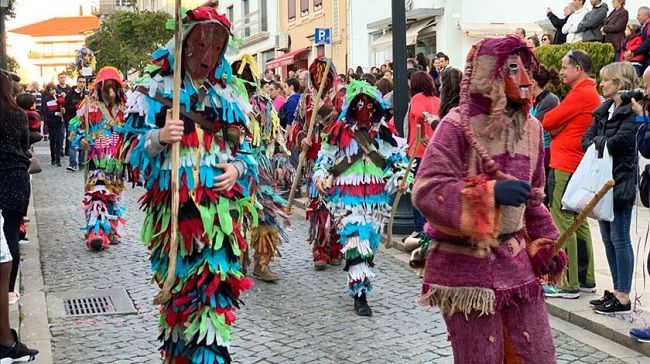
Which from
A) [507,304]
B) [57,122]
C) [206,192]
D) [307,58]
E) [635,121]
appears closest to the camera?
[507,304]

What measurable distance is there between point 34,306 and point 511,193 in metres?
5.01

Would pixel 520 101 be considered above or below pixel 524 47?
below

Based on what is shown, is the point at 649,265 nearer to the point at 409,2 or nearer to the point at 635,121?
the point at 635,121

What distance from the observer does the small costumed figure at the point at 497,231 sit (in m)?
3.39

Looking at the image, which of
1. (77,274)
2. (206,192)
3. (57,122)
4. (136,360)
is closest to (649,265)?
(206,192)

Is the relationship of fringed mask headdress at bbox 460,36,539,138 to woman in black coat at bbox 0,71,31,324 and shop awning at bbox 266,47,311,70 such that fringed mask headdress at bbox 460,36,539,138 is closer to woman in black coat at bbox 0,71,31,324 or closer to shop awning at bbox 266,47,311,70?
woman in black coat at bbox 0,71,31,324

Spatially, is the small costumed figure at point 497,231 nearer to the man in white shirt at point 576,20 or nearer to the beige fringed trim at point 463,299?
the beige fringed trim at point 463,299

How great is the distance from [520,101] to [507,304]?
847 millimetres

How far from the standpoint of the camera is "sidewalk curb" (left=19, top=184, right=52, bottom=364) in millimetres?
5914

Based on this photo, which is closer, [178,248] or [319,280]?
[178,248]

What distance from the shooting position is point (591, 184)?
19.9 ft

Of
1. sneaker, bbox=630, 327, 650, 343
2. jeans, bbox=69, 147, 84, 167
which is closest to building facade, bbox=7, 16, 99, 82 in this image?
jeans, bbox=69, 147, 84, 167

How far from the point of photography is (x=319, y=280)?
811cm

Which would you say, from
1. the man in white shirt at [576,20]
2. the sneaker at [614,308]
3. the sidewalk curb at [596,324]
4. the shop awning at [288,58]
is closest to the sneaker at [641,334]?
the sidewalk curb at [596,324]
